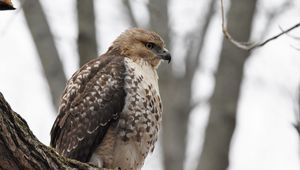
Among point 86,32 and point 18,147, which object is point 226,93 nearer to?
point 86,32

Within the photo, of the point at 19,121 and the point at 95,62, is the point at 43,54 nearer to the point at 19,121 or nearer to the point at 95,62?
the point at 95,62

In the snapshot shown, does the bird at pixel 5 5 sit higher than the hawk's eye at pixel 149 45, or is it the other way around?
the bird at pixel 5 5

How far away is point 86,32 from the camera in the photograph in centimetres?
745

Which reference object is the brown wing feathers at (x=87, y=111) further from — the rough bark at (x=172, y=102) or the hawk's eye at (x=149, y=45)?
the rough bark at (x=172, y=102)

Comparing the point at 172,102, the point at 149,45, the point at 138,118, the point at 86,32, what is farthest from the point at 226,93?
the point at 138,118

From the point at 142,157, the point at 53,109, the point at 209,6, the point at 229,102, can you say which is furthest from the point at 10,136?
the point at 209,6

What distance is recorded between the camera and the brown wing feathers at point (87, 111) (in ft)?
18.5

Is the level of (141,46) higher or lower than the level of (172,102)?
higher

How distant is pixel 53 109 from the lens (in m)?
7.67

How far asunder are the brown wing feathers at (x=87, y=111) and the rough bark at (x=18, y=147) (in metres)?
1.79

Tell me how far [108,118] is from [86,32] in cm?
197

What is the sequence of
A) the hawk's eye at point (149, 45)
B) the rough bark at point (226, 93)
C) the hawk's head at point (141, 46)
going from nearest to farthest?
the hawk's head at point (141, 46) → the hawk's eye at point (149, 45) → the rough bark at point (226, 93)

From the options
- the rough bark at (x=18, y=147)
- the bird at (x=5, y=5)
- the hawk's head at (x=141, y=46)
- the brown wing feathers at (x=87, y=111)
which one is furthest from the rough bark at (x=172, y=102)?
the bird at (x=5, y=5)

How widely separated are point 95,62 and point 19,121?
2527 mm
